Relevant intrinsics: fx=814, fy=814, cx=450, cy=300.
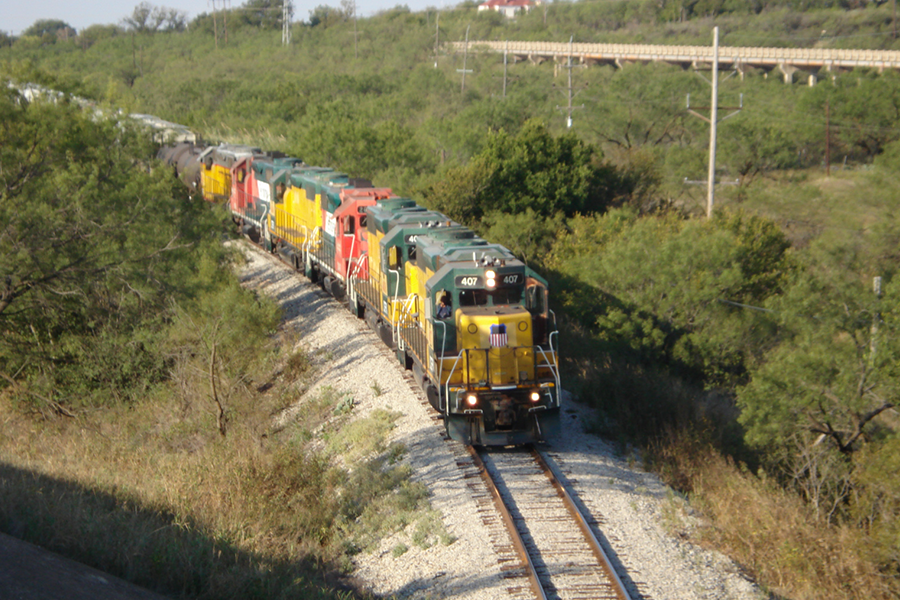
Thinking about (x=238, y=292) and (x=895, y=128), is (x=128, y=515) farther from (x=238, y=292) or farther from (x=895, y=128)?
(x=895, y=128)

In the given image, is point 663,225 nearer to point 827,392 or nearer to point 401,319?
point 827,392

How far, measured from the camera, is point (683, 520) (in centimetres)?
1221

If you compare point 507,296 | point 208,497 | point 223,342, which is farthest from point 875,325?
point 223,342

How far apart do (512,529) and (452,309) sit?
4.43m

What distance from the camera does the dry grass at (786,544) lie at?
10.9 m

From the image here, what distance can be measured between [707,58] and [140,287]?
2782 inches

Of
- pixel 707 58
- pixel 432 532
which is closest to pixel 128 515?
pixel 432 532

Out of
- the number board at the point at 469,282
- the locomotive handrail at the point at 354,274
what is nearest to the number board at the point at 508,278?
the number board at the point at 469,282

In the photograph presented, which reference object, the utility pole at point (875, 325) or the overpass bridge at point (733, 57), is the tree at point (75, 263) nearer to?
the utility pole at point (875, 325)

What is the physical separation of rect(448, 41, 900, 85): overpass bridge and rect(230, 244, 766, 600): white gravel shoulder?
5435 cm

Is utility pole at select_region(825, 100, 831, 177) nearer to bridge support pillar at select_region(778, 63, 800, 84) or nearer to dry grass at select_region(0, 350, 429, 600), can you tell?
bridge support pillar at select_region(778, 63, 800, 84)

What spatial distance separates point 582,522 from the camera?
1150cm

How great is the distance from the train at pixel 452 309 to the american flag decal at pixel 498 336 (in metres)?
0.02

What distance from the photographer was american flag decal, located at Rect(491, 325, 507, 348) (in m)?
13.9
